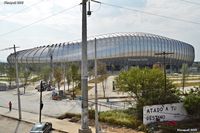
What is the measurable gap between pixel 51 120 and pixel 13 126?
14.5 feet

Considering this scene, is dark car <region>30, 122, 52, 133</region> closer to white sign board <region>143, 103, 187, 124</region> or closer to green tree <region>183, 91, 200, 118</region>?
white sign board <region>143, 103, 187, 124</region>

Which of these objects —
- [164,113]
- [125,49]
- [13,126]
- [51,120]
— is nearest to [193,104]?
[164,113]

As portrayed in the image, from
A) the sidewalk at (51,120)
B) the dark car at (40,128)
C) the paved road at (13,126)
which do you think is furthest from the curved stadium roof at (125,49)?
the dark car at (40,128)

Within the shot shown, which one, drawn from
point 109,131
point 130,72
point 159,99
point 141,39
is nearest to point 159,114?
point 159,99

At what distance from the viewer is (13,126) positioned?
4031 cm

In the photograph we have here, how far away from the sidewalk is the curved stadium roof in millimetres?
108598

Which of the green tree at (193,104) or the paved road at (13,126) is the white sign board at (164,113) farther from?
the paved road at (13,126)

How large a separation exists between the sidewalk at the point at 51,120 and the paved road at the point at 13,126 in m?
1.23

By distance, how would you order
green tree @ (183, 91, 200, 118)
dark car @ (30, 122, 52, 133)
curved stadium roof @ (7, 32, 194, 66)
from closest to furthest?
1. dark car @ (30, 122, 52, 133)
2. green tree @ (183, 91, 200, 118)
3. curved stadium roof @ (7, 32, 194, 66)

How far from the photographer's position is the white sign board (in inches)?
1494

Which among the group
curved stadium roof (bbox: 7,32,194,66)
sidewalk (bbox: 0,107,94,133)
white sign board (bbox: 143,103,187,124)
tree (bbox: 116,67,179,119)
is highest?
curved stadium roof (bbox: 7,32,194,66)

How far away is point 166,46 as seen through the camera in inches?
6762

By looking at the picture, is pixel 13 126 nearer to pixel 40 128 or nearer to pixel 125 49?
pixel 40 128

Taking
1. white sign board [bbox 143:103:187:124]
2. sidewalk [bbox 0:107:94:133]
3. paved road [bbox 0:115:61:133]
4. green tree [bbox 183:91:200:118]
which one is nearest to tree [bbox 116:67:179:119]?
green tree [bbox 183:91:200:118]
